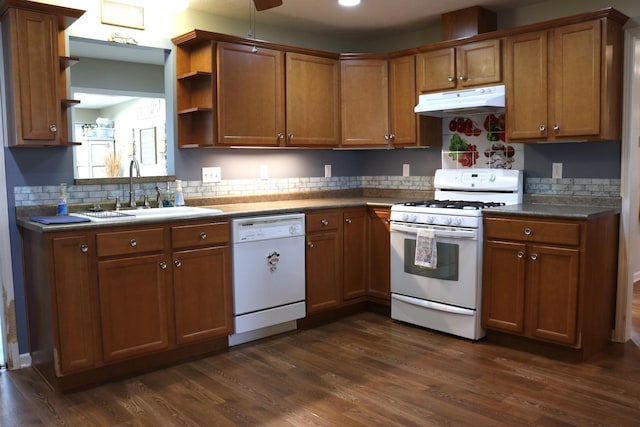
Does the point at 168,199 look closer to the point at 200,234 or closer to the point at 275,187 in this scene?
the point at 200,234

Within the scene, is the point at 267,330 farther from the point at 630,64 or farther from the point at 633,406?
the point at 630,64

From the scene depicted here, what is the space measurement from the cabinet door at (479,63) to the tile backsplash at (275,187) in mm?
792

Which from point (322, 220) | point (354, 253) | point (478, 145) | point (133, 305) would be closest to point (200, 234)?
point (133, 305)

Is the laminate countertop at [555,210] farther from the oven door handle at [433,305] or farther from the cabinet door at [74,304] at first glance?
the cabinet door at [74,304]

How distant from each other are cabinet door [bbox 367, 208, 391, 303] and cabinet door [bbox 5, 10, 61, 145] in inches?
90.6

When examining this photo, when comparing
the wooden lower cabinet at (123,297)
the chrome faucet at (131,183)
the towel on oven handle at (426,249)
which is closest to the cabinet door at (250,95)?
the chrome faucet at (131,183)

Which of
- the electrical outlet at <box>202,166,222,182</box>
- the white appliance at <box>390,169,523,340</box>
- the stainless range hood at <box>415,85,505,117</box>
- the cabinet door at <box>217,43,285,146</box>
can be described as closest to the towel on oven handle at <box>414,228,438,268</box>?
the white appliance at <box>390,169,523,340</box>

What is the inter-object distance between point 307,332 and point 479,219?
1439mm

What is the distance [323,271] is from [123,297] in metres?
1.51

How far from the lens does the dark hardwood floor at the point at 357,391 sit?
2.59 metres

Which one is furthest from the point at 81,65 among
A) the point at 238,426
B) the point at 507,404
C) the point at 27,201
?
the point at 507,404

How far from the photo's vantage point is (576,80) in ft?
11.1

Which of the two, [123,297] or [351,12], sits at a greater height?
[351,12]

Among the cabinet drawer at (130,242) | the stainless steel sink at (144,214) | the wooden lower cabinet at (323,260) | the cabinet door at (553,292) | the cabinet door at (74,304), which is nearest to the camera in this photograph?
the cabinet door at (74,304)
